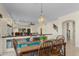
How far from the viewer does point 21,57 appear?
1.81 meters

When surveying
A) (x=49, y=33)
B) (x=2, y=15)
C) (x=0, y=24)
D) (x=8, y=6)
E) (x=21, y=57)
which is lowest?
(x=21, y=57)

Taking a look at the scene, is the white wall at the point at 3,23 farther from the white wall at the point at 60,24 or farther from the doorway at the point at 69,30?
the doorway at the point at 69,30

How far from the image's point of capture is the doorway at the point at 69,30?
1.77m

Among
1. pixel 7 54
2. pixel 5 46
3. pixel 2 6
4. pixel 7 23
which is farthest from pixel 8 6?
pixel 7 54

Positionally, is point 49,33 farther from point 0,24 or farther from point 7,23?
point 0,24

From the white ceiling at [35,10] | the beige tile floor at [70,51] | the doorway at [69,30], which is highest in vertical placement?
the white ceiling at [35,10]

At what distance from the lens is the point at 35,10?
5.87ft

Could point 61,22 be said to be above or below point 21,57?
above

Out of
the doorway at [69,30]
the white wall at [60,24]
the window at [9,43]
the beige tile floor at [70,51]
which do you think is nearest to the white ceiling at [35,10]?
the white wall at [60,24]

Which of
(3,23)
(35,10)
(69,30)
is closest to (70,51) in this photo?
(69,30)

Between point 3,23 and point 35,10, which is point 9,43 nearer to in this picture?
point 3,23

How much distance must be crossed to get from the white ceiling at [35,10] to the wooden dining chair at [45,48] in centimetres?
43

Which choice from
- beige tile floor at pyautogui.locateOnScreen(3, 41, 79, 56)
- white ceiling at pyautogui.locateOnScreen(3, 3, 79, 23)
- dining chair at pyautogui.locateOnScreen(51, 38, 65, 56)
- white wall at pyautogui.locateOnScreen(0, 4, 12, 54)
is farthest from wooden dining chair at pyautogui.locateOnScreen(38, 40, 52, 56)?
white wall at pyautogui.locateOnScreen(0, 4, 12, 54)

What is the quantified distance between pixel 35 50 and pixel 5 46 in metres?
0.51
